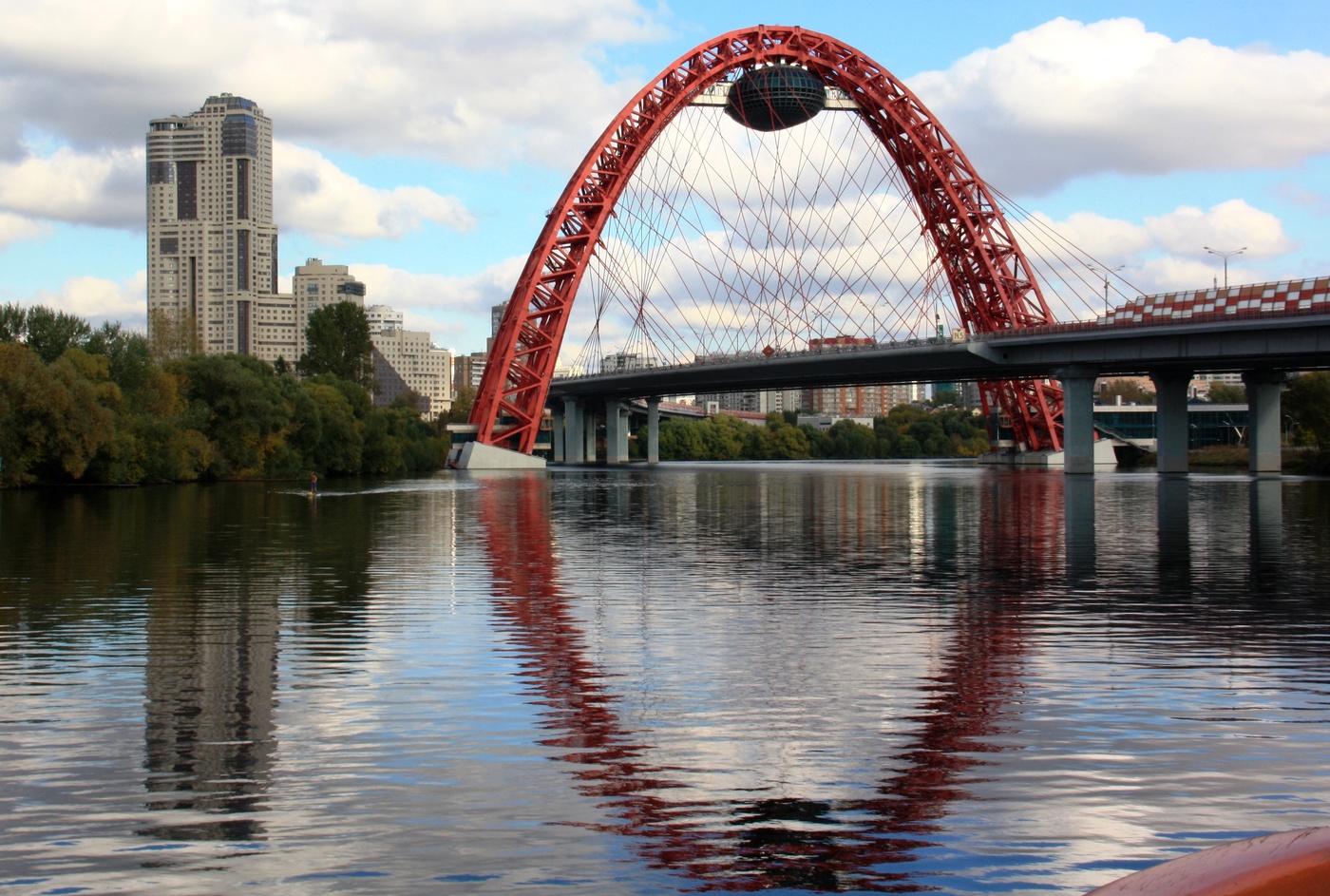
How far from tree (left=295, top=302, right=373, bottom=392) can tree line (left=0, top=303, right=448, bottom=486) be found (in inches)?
551

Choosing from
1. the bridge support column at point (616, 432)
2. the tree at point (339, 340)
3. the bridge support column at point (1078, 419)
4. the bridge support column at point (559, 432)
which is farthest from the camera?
the bridge support column at point (559, 432)

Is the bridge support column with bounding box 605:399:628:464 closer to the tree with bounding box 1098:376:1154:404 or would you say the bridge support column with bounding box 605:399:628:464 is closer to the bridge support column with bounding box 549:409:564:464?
the bridge support column with bounding box 549:409:564:464

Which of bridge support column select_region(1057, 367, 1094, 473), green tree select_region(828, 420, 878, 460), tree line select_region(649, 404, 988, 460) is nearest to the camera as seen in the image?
bridge support column select_region(1057, 367, 1094, 473)

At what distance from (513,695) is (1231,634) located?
23.7 feet

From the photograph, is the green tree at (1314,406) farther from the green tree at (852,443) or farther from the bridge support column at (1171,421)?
the green tree at (852,443)

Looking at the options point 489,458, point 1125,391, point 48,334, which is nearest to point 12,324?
point 48,334

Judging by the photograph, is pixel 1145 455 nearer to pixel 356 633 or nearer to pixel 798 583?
pixel 798 583

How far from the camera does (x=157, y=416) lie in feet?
194

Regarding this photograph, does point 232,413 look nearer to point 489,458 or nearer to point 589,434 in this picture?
point 489,458

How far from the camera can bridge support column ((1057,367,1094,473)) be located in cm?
6506

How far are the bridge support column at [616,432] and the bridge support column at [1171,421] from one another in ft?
168

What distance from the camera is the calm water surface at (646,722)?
5.38 m

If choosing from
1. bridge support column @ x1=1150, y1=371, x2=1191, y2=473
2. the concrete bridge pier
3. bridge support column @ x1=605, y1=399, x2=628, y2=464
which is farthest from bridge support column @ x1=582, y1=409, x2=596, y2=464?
the concrete bridge pier

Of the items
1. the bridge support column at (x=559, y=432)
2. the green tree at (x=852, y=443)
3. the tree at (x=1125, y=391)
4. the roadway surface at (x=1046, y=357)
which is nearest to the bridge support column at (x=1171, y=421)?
the roadway surface at (x=1046, y=357)
